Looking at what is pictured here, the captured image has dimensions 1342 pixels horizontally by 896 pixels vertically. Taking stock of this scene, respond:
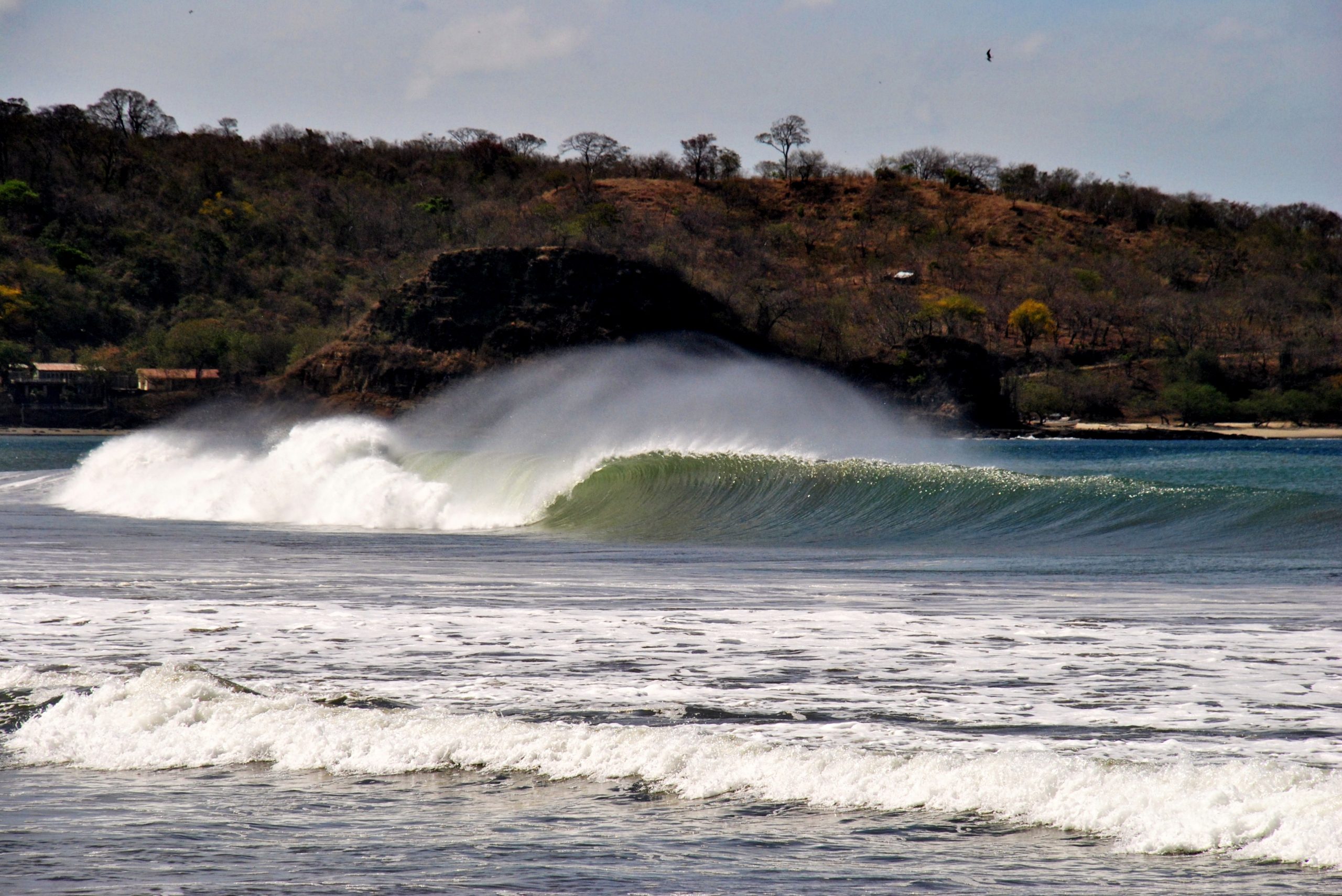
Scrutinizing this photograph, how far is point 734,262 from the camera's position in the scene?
136 m

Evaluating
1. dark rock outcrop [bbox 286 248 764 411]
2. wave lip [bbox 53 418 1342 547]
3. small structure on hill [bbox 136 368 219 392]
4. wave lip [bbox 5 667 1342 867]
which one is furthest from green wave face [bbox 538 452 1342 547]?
small structure on hill [bbox 136 368 219 392]

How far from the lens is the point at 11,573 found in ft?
46.1

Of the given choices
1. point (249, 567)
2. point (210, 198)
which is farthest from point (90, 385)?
point (249, 567)

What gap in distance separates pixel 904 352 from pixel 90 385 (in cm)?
6662

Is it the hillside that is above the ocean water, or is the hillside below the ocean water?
above

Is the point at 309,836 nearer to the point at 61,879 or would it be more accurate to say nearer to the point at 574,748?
the point at 61,879

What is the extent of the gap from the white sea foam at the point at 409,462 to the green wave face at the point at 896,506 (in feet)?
4.41

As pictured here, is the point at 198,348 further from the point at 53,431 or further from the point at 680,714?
the point at 680,714

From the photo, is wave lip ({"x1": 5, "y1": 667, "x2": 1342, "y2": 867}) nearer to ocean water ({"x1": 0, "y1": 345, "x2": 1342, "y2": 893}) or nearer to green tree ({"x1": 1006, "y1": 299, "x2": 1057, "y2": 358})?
ocean water ({"x1": 0, "y1": 345, "x2": 1342, "y2": 893})

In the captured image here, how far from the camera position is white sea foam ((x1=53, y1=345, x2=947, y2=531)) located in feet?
84.5

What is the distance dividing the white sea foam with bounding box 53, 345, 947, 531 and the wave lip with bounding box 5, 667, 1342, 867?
662 inches

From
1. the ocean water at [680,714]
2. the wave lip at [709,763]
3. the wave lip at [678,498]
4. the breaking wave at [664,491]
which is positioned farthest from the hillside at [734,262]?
the wave lip at [709,763]

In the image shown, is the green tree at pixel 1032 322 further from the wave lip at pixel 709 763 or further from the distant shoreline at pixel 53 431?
the wave lip at pixel 709 763

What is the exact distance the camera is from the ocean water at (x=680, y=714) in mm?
4715
